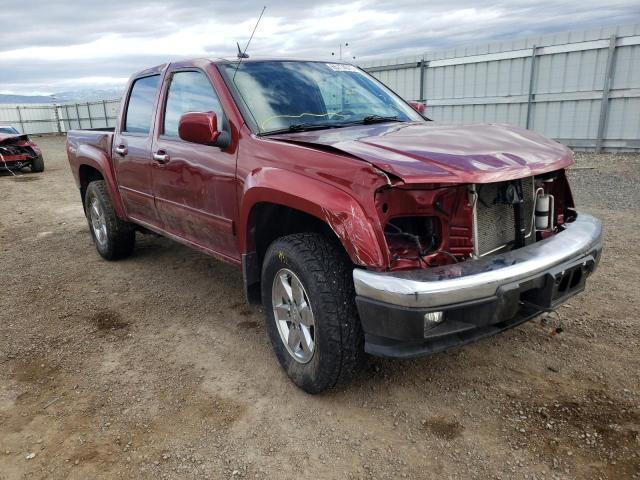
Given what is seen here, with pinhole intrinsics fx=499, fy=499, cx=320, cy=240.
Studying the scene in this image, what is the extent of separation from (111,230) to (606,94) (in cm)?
1073

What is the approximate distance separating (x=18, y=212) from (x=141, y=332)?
629 centimetres

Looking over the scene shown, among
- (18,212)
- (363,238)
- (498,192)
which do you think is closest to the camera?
(363,238)

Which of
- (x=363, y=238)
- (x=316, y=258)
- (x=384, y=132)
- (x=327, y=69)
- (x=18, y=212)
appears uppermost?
(x=327, y=69)

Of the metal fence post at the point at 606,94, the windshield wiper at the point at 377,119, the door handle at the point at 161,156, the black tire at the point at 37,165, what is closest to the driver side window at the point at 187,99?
the door handle at the point at 161,156

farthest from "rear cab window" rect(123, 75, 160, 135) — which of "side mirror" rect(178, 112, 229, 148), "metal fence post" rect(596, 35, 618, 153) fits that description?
"metal fence post" rect(596, 35, 618, 153)

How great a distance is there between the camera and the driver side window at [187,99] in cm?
338

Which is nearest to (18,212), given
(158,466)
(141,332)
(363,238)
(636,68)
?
(141,332)

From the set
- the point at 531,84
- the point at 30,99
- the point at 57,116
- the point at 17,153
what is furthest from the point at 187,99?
the point at 30,99

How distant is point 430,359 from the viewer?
3.12 meters

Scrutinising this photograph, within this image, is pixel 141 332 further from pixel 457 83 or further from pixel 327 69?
pixel 457 83

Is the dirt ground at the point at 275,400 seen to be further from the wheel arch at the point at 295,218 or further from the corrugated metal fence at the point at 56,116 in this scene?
the corrugated metal fence at the point at 56,116

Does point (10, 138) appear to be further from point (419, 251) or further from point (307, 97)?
point (419, 251)

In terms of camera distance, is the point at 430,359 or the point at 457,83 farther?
the point at 457,83

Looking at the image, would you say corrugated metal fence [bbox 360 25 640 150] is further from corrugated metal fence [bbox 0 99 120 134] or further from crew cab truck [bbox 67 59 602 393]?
corrugated metal fence [bbox 0 99 120 134]
